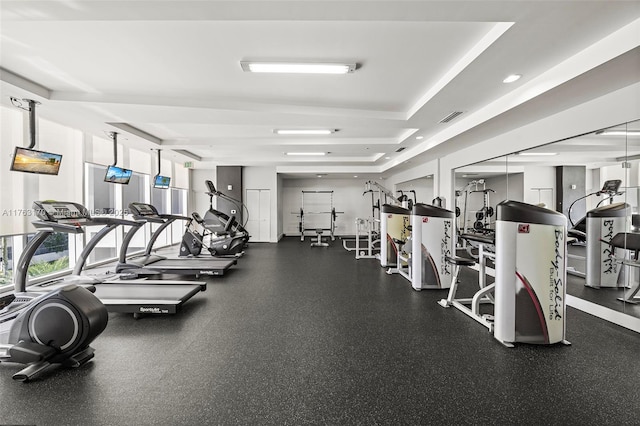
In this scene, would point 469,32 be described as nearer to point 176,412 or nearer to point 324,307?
point 324,307

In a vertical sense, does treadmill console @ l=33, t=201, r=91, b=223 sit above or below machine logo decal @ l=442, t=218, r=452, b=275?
above

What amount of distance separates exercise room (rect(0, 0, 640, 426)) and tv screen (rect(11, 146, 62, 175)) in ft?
0.07

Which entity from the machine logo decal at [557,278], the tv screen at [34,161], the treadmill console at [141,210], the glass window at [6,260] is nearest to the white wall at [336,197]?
the treadmill console at [141,210]

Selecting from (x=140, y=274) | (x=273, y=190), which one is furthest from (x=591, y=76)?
(x=273, y=190)

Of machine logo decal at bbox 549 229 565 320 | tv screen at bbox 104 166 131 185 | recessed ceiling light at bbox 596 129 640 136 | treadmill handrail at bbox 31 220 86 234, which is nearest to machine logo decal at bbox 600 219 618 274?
recessed ceiling light at bbox 596 129 640 136

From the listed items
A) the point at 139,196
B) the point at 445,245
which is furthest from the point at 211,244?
the point at 445,245

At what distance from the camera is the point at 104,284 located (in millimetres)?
3979

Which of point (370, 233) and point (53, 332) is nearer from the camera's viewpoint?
point (53, 332)

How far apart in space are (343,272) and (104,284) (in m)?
3.82

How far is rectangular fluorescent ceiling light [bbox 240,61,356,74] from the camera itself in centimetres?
294

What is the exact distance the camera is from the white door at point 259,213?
10016 millimetres

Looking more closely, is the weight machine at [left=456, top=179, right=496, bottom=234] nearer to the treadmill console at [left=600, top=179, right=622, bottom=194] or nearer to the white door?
the treadmill console at [left=600, top=179, right=622, bottom=194]

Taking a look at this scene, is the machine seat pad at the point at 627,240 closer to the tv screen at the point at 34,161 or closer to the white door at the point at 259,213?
the tv screen at the point at 34,161

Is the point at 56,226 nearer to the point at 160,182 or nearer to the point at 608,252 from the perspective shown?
the point at 160,182
